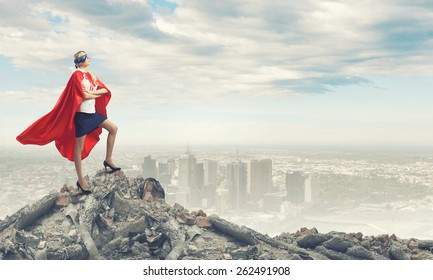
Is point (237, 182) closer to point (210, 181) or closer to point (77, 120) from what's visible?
point (210, 181)

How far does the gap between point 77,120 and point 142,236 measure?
2184mm

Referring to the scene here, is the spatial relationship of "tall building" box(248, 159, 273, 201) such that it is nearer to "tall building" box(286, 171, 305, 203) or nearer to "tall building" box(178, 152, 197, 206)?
"tall building" box(286, 171, 305, 203)

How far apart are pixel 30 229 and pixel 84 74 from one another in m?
2.96

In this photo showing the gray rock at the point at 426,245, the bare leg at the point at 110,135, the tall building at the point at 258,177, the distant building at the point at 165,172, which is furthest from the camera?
the tall building at the point at 258,177

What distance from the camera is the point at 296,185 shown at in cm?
1212

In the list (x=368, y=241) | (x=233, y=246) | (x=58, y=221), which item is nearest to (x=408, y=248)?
(x=368, y=241)

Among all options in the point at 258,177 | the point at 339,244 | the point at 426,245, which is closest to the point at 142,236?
the point at 339,244

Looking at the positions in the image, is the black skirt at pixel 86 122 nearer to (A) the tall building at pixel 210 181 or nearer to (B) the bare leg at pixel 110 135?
(B) the bare leg at pixel 110 135

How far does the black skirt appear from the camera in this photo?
706 centimetres

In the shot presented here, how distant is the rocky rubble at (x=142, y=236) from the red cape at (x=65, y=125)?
93 cm

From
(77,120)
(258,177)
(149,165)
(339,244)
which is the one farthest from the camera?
(258,177)

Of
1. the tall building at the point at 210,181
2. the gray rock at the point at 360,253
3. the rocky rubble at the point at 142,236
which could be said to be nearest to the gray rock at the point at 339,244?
the rocky rubble at the point at 142,236

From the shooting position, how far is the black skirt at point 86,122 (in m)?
7.06

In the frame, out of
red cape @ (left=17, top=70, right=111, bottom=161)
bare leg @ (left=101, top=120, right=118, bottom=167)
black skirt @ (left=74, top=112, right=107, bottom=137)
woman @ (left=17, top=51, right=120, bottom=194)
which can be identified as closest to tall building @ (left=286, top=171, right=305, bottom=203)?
bare leg @ (left=101, top=120, right=118, bottom=167)
